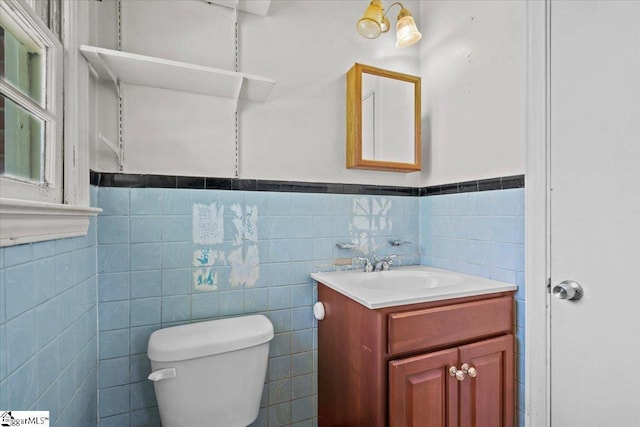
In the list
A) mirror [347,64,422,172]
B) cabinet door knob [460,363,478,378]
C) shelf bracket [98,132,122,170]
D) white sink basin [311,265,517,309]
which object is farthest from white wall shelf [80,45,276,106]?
cabinet door knob [460,363,478,378]

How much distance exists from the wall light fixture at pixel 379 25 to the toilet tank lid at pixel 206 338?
136 centimetres

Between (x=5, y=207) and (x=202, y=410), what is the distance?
882 millimetres

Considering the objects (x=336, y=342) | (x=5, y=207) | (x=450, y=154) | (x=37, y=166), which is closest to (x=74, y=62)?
(x=37, y=166)

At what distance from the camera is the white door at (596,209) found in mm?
874

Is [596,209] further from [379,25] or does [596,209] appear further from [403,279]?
[379,25]

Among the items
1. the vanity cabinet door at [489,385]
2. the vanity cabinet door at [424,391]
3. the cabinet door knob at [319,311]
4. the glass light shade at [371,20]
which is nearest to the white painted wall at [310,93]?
the glass light shade at [371,20]

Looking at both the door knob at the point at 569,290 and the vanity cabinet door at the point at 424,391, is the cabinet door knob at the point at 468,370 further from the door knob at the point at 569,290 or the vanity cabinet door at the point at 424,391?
the door knob at the point at 569,290

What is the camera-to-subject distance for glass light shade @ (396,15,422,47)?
1454 millimetres

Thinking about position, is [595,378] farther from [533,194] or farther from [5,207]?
[5,207]

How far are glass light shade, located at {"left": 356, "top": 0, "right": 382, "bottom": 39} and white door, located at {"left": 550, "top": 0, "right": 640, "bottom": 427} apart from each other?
0.65 metres

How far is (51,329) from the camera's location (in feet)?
2.56

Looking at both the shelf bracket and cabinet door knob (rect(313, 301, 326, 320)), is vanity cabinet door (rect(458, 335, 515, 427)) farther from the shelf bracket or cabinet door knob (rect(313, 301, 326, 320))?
the shelf bracket

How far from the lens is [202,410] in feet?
3.43

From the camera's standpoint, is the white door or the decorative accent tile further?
the decorative accent tile
